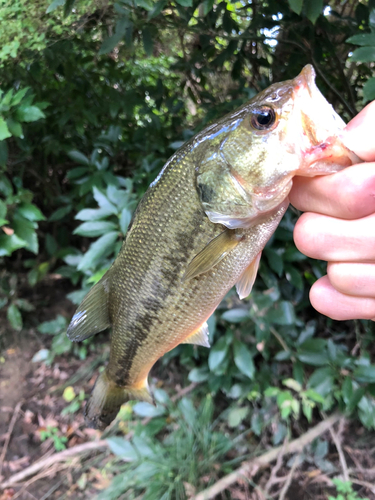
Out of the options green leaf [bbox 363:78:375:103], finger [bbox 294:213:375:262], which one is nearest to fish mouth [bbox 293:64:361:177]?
finger [bbox 294:213:375:262]

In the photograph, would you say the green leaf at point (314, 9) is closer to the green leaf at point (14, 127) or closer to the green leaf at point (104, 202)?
the green leaf at point (104, 202)

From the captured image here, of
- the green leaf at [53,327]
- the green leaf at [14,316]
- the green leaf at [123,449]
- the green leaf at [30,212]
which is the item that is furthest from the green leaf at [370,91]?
the green leaf at [14,316]

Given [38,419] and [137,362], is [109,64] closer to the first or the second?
[137,362]

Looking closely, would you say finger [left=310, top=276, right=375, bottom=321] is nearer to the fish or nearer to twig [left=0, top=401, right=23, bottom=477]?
the fish

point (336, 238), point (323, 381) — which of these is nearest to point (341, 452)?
point (323, 381)

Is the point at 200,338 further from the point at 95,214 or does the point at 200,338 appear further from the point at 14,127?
the point at 14,127

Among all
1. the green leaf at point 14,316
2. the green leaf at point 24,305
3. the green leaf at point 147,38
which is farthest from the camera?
the green leaf at point 24,305

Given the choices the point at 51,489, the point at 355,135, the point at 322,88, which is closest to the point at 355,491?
the point at 51,489
